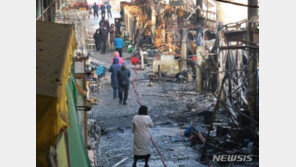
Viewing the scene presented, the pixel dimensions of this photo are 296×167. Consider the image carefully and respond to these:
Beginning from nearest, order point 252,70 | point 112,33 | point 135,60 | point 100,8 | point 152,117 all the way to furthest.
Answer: point 252,70
point 152,117
point 100,8
point 135,60
point 112,33

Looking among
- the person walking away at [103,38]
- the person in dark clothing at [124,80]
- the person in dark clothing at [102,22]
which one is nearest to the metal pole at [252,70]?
the person in dark clothing at [124,80]

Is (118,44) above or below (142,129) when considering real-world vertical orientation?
above

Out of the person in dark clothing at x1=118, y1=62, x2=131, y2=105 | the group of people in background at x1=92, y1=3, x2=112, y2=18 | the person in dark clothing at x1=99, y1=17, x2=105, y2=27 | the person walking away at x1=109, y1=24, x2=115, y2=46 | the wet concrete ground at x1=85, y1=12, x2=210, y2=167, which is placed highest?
the group of people in background at x1=92, y1=3, x2=112, y2=18

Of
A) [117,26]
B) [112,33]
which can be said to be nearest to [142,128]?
[112,33]

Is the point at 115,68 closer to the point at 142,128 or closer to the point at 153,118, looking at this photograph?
the point at 153,118

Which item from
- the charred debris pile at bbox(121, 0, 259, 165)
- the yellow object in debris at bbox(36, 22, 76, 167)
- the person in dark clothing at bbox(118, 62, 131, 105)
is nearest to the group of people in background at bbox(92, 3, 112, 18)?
the charred debris pile at bbox(121, 0, 259, 165)

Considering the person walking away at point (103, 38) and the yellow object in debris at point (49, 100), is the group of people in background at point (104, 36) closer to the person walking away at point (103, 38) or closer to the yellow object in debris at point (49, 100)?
the person walking away at point (103, 38)

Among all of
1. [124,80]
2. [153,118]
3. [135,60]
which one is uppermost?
[135,60]

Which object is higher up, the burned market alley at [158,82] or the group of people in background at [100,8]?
the group of people in background at [100,8]

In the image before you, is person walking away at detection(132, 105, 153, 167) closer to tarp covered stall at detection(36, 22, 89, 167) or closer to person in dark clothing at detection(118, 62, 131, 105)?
tarp covered stall at detection(36, 22, 89, 167)

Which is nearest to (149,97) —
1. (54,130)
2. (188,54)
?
(188,54)


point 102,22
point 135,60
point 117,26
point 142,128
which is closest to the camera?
point 142,128

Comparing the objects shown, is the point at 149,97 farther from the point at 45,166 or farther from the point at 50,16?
the point at 45,166

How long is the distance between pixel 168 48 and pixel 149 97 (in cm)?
402
